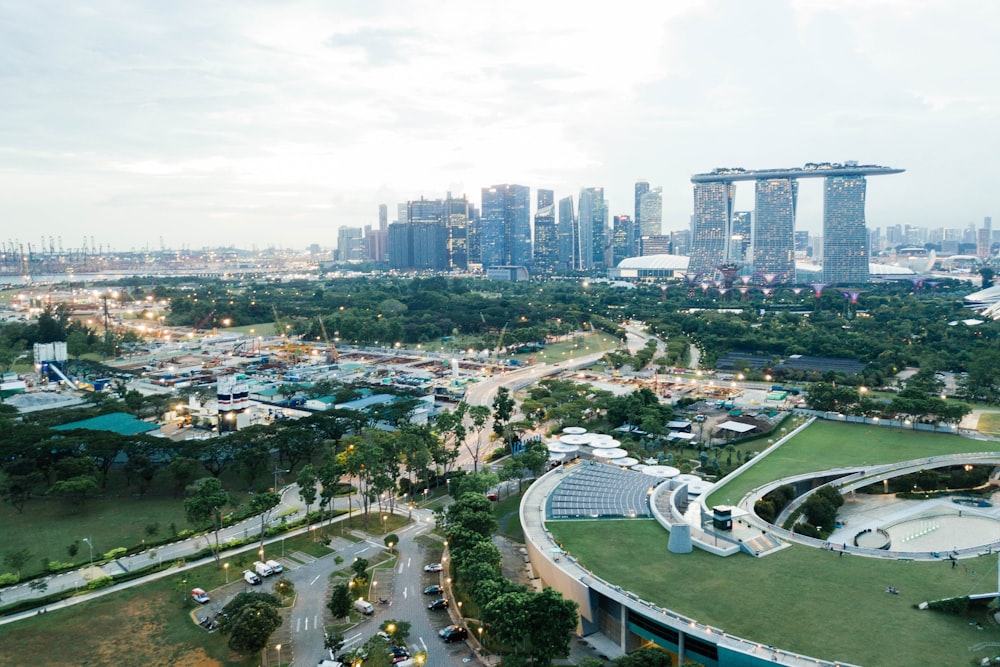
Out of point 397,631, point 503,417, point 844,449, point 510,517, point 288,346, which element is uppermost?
point 288,346

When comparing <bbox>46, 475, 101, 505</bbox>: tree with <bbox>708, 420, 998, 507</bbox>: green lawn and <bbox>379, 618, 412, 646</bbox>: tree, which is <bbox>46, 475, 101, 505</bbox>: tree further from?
<bbox>708, 420, 998, 507</bbox>: green lawn

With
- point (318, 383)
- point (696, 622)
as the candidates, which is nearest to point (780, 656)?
point (696, 622)

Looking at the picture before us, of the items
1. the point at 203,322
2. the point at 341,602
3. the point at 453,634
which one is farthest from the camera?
the point at 203,322

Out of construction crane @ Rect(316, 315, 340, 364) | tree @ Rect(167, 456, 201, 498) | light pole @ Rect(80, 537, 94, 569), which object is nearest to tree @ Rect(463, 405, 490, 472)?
tree @ Rect(167, 456, 201, 498)

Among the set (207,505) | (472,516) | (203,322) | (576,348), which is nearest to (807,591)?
(472,516)

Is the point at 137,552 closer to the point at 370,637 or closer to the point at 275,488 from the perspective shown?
the point at 275,488

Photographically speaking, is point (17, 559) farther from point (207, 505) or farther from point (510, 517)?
point (510, 517)
